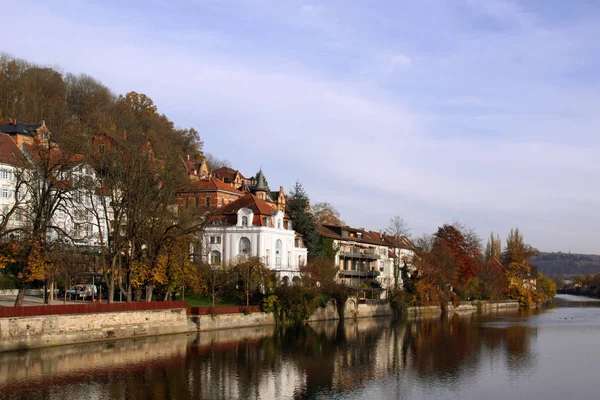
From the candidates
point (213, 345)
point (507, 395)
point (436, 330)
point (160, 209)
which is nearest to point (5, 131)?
point (160, 209)

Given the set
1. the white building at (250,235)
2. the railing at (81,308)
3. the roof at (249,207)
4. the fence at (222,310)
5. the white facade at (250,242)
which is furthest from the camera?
the roof at (249,207)

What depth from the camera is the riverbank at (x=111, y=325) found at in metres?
35.6

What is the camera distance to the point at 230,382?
31.0 m

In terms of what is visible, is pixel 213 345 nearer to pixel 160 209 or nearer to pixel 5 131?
pixel 160 209

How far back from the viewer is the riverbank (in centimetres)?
3559

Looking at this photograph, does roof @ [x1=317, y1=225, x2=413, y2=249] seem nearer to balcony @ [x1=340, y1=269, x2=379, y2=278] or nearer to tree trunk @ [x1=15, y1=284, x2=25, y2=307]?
balcony @ [x1=340, y1=269, x2=379, y2=278]

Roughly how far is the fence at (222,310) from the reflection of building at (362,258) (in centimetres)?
2665

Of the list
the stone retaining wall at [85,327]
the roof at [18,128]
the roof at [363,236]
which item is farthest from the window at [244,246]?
the roof at [18,128]

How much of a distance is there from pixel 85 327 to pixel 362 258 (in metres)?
51.9

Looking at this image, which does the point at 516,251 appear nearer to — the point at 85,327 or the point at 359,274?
the point at 359,274

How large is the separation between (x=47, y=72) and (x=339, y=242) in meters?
51.3

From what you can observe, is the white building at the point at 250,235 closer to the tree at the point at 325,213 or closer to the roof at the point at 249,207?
the roof at the point at 249,207

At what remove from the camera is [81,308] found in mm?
39406

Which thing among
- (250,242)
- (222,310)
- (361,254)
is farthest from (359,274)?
(222,310)
